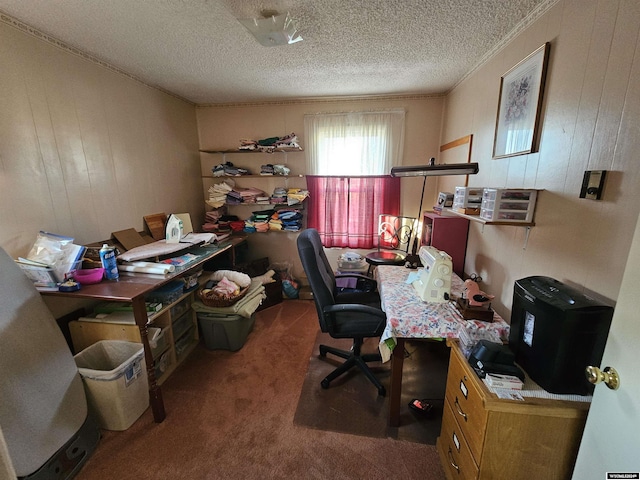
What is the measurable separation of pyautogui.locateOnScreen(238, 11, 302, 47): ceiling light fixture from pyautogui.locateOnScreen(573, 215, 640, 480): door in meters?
1.74

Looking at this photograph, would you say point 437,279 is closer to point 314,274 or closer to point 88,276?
point 314,274

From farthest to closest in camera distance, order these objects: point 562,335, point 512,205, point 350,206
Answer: point 350,206, point 512,205, point 562,335

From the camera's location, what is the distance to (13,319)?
132 centimetres

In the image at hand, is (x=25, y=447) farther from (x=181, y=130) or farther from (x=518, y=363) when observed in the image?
(x=181, y=130)

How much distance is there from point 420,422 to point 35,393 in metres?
2.10

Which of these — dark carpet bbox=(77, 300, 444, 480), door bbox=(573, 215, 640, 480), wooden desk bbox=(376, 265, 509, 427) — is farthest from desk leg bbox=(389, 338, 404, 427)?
door bbox=(573, 215, 640, 480)

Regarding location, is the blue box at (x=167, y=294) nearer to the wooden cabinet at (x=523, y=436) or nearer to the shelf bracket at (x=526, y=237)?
the wooden cabinet at (x=523, y=436)

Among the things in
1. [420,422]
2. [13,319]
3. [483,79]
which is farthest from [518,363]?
[13,319]

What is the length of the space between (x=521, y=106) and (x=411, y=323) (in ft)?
4.50

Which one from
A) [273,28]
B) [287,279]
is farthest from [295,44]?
[287,279]

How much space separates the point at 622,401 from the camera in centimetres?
70

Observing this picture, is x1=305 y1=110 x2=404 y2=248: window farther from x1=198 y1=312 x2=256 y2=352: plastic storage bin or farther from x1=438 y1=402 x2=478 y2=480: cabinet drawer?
x1=438 y1=402 x2=478 y2=480: cabinet drawer

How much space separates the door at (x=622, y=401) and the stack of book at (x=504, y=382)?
0.21m

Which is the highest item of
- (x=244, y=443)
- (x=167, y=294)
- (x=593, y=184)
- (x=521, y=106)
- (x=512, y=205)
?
(x=521, y=106)
